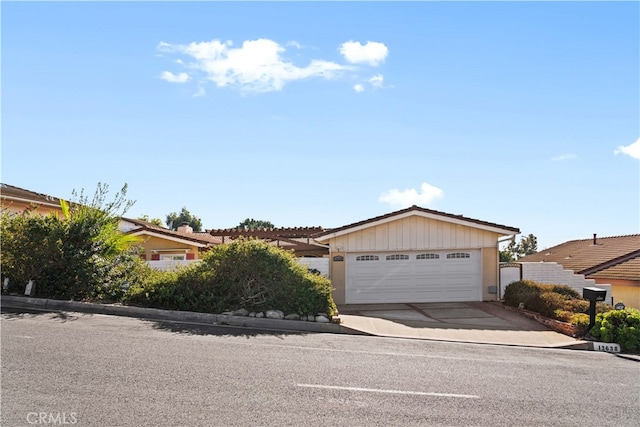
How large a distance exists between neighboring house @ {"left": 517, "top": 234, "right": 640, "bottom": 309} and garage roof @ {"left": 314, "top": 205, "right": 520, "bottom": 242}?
8.29 meters

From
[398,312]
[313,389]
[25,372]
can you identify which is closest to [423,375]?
[313,389]

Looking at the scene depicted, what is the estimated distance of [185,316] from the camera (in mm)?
12648

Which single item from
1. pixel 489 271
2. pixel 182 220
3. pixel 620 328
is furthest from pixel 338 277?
pixel 182 220

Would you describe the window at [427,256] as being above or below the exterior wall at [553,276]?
above

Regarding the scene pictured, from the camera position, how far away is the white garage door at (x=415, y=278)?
19281mm

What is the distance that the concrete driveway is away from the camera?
1248cm

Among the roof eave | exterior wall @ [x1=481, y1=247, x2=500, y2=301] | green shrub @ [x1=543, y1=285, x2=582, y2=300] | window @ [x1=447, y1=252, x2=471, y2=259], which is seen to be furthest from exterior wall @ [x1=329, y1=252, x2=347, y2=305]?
green shrub @ [x1=543, y1=285, x2=582, y2=300]

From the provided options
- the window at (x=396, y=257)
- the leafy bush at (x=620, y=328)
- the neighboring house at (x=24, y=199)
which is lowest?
the leafy bush at (x=620, y=328)

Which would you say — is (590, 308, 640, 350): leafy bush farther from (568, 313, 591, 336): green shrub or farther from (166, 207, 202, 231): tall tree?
(166, 207, 202, 231): tall tree

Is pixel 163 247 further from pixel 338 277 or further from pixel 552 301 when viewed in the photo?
pixel 552 301

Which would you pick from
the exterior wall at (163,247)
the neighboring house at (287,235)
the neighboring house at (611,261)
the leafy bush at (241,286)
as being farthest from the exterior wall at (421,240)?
the neighboring house at (611,261)

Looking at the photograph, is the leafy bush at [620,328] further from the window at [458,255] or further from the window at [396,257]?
the window at [396,257]

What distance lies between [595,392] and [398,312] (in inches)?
350

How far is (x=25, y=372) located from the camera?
6902 mm
